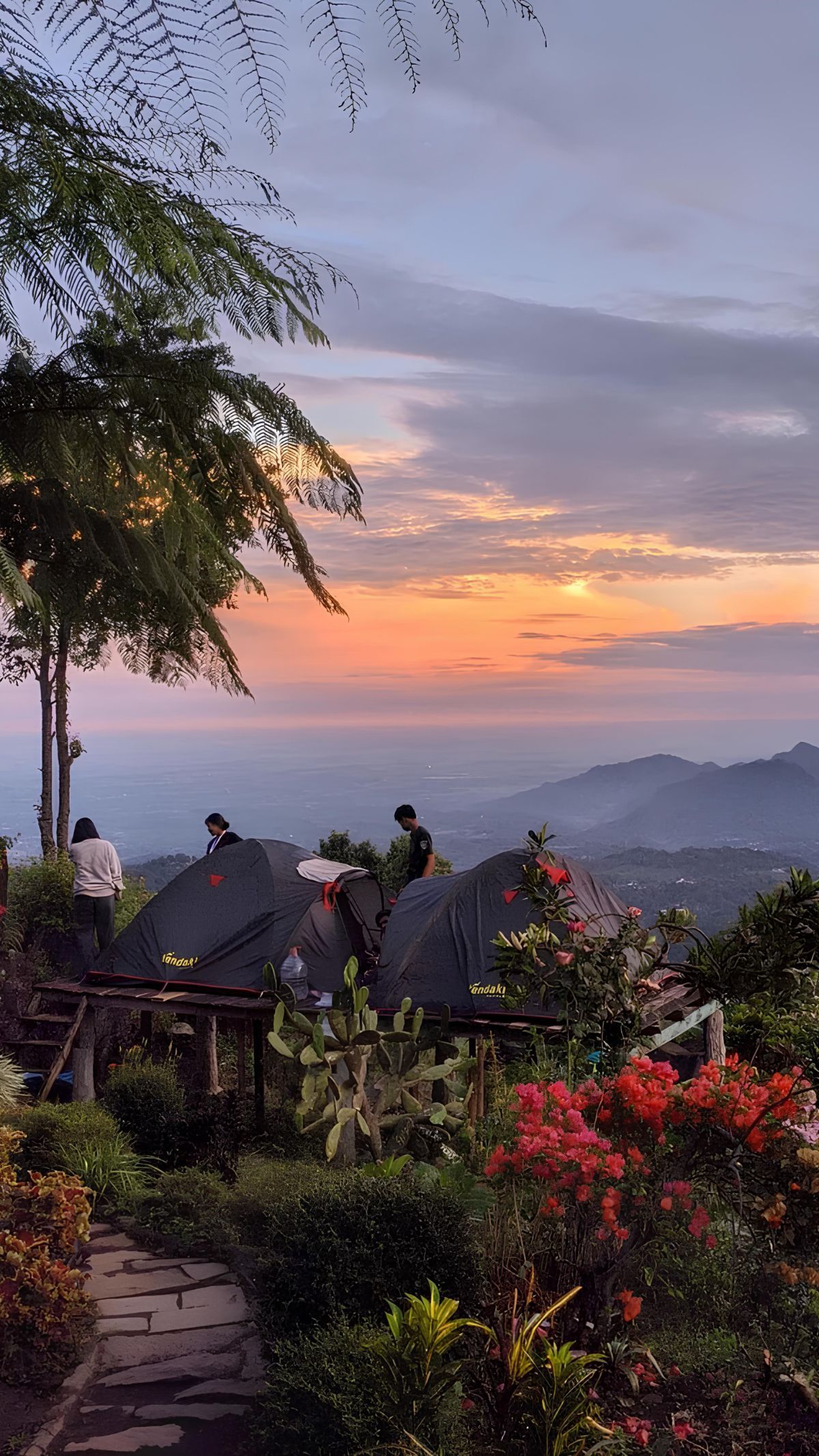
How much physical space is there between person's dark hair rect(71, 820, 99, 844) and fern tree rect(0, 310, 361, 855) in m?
3.66

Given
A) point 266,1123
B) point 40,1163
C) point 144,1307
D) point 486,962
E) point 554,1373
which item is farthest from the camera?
point 486,962

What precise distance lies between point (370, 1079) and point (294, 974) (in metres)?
3.63

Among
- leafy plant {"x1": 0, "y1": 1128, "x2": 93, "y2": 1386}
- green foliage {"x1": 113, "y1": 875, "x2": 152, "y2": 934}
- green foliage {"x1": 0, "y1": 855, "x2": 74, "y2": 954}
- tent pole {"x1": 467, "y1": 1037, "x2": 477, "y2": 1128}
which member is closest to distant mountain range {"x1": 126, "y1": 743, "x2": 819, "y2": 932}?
green foliage {"x1": 113, "y1": 875, "x2": 152, "y2": 934}

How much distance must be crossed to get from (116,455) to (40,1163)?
4909mm

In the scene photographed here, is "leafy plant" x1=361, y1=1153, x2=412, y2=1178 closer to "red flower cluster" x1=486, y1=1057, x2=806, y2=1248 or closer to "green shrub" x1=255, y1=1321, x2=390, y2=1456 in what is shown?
"red flower cluster" x1=486, y1=1057, x2=806, y2=1248

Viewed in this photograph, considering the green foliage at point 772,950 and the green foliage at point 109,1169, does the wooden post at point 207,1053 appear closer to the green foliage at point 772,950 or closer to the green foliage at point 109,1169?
the green foliage at point 109,1169

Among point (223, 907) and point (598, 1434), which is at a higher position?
point (223, 907)

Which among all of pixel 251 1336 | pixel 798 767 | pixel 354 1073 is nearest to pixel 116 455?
pixel 354 1073

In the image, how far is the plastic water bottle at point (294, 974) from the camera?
35.2ft

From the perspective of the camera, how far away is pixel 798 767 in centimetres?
12469

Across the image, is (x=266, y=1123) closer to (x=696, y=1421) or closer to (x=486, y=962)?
(x=486, y=962)

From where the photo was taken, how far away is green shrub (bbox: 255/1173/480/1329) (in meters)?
4.51

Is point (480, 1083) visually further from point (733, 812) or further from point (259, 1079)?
point (733, 812)

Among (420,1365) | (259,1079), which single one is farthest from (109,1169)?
(420,1365)
